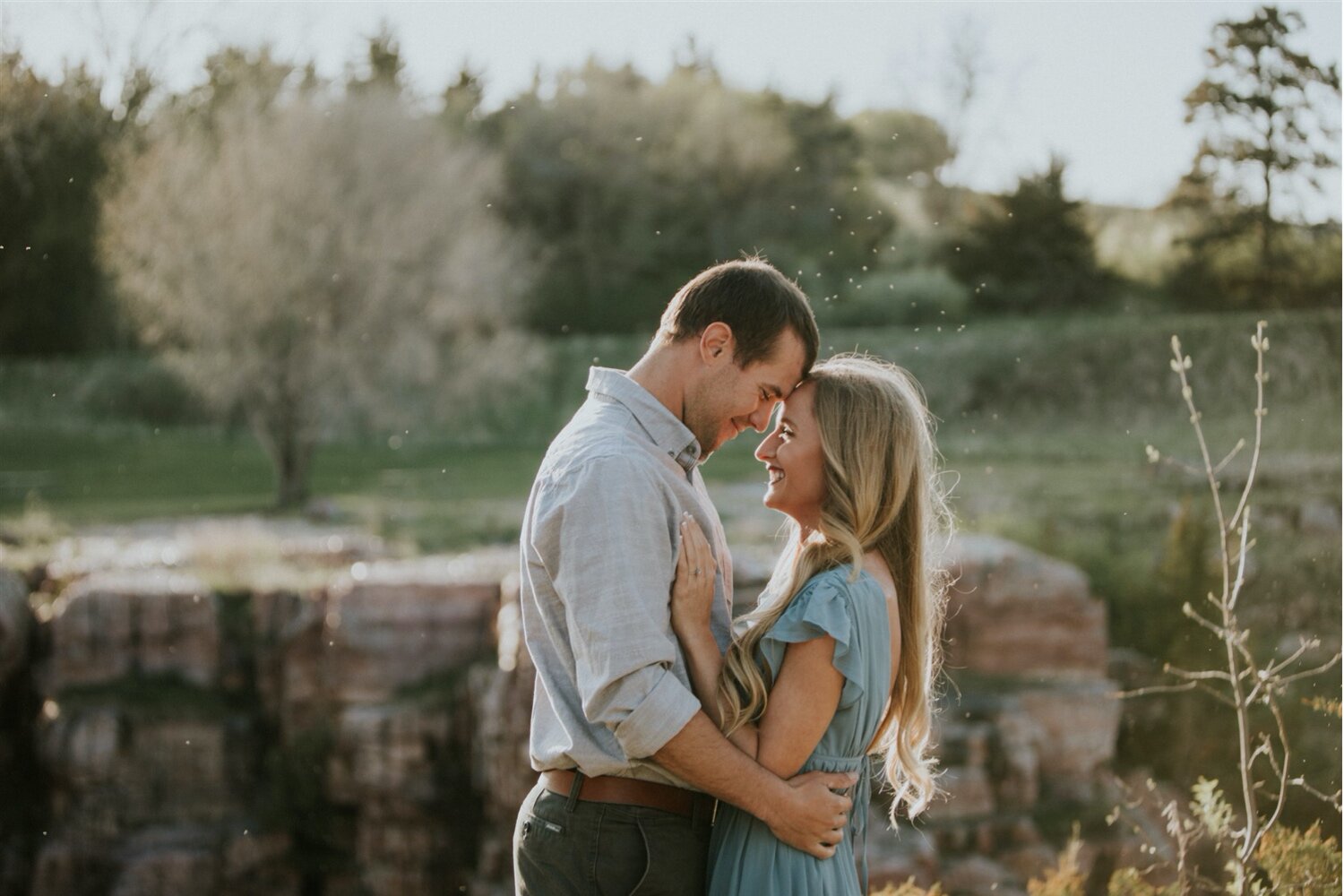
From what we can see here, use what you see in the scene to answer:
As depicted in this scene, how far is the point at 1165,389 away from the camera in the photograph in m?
8.31

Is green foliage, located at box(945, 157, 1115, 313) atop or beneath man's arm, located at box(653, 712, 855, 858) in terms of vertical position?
atop

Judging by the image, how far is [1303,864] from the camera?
3.95 m

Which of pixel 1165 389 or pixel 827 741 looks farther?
pixel 1165 389

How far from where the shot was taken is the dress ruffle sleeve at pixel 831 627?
184 cm

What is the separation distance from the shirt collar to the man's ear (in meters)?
0.10

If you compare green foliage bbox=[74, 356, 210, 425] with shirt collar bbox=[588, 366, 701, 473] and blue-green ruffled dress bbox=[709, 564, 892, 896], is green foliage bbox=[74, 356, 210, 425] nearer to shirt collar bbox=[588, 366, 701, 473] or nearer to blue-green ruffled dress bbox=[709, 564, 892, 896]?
shirt collar bbox=[588, 366, 701, 473]

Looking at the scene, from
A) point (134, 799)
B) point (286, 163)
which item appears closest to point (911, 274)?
point (286, 163)

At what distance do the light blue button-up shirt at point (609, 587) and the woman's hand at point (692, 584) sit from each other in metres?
0.02

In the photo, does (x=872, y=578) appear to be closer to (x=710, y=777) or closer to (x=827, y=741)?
(x=827, y=741)

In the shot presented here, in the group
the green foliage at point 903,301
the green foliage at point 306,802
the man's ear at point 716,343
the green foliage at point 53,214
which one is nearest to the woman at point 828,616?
the man's ear at point 716,343

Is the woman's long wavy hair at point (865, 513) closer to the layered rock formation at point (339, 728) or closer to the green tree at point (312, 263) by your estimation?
the layered rock formation at point (339, 728)

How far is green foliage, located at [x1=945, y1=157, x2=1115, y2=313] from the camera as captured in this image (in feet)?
26.1

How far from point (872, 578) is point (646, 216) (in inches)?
277

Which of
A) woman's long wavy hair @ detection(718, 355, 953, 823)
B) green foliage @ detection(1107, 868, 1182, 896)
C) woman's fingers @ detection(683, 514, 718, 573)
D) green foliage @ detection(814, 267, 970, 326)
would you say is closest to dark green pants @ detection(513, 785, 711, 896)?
woman's long wavy hair @ detection(718, 355, 953, 823)
